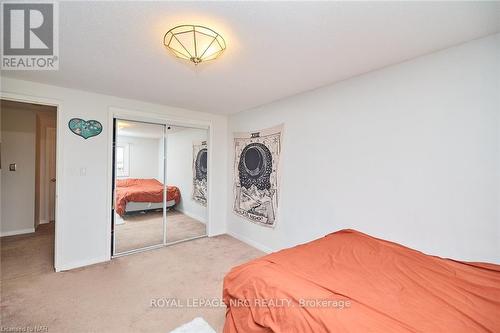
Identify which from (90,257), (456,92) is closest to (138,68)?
(90,257)

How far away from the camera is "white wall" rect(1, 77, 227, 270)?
2.71 metres

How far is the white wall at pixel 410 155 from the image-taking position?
159 centimetres

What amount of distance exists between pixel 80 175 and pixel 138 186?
0.83 m

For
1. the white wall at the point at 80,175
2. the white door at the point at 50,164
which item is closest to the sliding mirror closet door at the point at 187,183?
the white wall at the point at 80,175

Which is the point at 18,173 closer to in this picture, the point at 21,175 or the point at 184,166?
the point at 21,175

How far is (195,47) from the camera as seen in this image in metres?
1.62

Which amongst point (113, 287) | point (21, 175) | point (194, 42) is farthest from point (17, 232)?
point (194, 42)

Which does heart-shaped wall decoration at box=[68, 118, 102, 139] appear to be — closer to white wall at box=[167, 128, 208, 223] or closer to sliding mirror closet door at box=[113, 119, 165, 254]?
sliding mirror closet door at box=[113, 119, 165, 254]

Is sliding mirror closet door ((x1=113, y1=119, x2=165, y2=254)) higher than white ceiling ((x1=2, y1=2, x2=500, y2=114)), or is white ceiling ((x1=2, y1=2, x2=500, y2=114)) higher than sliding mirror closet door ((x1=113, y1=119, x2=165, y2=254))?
white ceiling ((x1=2, y1=2, x2=500, y2=114))

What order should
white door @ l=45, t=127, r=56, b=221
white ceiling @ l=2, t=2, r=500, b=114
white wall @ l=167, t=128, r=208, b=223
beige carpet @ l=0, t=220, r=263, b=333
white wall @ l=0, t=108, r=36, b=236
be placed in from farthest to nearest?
1. white door @ l=45, t=127, r=56, b=221
2. white wall @ l=0, t=108, r=36, b=236
3. white wall @ l=167, t=128, r=208, b=223
4. beige carpet @ l=0, t=220, r=263, b=333
5. white ceiling @ l=2, t=2, r=500, b=114

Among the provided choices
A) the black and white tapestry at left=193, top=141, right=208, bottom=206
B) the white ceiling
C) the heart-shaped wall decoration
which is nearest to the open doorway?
the heart-shaped wall decoration

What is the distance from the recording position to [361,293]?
118 centimetres
